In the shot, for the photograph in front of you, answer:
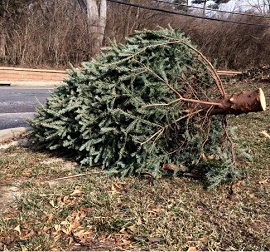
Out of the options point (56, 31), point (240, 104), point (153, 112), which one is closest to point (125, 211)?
point (153, 112)

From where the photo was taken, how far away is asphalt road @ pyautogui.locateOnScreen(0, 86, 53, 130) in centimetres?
706

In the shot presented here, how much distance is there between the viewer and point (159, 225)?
9.59 ft

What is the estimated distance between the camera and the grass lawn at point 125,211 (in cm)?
276

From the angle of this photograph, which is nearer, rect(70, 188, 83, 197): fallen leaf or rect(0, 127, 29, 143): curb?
rect(70, 188, 83, 197): fallen leaf

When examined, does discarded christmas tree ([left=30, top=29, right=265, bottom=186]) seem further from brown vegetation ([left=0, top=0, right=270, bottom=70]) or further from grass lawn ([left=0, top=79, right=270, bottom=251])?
brown vegetation ([left=0, top=0, right=270, bottom=70])

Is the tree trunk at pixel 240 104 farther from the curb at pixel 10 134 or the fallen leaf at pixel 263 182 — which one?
the curb at pixel 10 134

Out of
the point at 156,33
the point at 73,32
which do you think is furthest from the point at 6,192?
the point at 73,32

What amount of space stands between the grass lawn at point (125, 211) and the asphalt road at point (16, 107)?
2.10 meters

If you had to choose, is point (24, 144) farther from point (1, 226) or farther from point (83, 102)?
point (1, 226)

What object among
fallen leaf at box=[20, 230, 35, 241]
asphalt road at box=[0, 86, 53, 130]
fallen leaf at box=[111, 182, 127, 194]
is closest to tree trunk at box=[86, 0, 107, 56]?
asphalt road at box=[0, 86, 53, 130]

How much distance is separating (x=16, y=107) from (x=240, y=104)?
6.54m

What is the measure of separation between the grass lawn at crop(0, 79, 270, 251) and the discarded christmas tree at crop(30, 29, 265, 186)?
0.23 metres

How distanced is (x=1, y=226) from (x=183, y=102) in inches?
82.9

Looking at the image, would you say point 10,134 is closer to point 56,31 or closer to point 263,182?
point 263,182
